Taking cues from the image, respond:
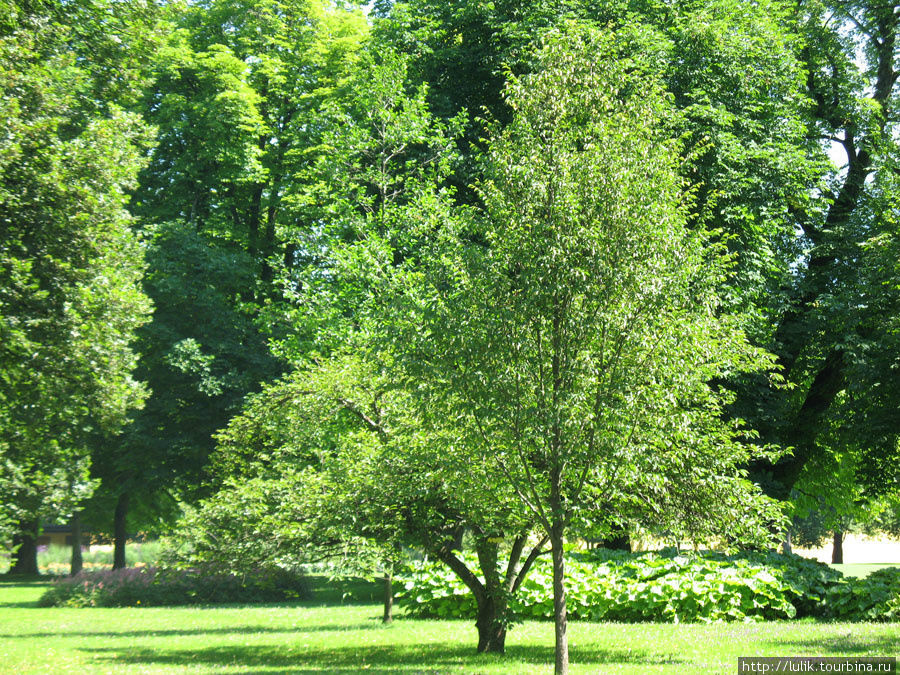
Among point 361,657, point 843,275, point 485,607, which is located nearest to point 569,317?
point 485,607

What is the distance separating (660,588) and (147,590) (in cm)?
1786

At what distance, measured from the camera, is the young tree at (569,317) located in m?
9.12

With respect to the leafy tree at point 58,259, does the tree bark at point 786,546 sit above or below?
below

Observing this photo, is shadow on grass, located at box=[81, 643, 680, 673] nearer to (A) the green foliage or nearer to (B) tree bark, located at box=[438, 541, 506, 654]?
(B) tree bark, located at box=[438, 541, 506, 654]

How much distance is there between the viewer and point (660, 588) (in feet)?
54.4

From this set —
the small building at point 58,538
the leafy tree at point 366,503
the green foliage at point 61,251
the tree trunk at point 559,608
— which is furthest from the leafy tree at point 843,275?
the small building at point 58,538

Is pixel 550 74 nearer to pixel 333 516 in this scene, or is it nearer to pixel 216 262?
pixel 333 516

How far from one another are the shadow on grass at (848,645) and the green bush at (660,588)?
11.9 feet

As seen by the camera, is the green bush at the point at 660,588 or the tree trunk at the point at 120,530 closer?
the green bush at the point at 660,588

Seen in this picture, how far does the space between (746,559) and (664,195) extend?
34.7 ft

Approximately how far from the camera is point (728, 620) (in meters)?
16.1

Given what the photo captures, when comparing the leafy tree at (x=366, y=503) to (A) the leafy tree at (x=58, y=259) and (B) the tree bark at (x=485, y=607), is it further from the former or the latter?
(A) the leafy tree at (x=58, y=259)

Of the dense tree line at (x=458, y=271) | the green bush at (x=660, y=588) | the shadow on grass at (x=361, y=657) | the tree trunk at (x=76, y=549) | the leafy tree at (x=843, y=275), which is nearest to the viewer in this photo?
the dense tree line at (x=458, y=271)

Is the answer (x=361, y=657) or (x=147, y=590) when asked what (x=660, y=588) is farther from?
(x=147, y=590)
